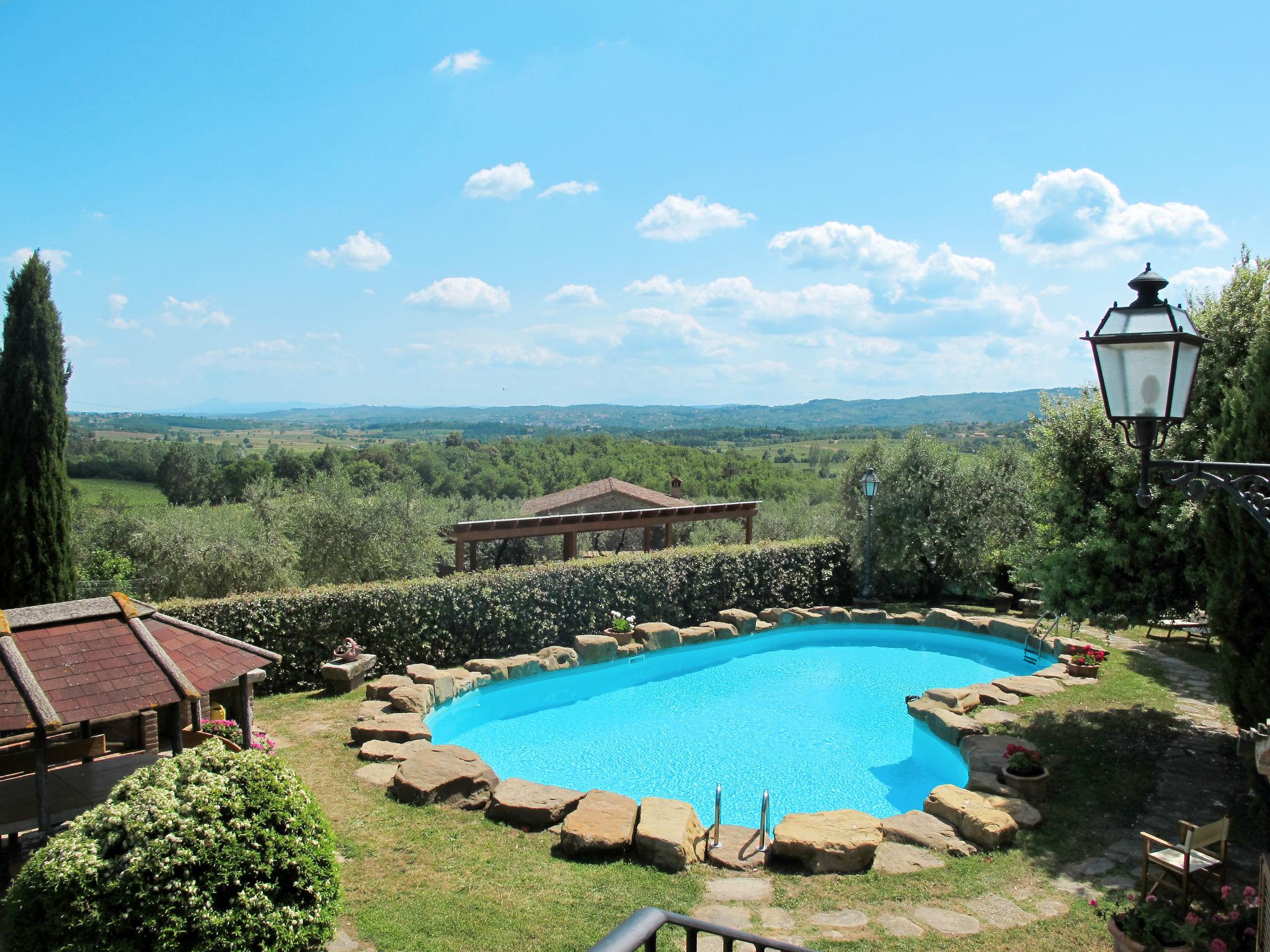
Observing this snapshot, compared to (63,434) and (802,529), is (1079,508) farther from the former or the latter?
(802,529)

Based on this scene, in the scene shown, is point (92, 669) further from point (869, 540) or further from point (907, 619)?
point (869, 540)

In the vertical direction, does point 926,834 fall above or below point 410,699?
above

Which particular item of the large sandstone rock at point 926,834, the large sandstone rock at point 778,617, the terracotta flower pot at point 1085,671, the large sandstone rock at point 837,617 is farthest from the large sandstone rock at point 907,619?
the large sandstone rock at point 926,834

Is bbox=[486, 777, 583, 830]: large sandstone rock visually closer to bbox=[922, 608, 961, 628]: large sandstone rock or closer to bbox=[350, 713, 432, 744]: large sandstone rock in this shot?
bbox=[350, 713, 432, 744]: large sandstone rock

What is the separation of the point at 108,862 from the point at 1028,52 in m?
13.8

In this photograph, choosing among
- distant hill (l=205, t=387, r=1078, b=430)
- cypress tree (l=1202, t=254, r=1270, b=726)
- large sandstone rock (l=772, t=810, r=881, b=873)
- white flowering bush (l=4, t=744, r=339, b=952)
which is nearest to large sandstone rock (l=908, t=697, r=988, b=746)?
cypress tree (l=1202, t=254, r=1270, b=726)

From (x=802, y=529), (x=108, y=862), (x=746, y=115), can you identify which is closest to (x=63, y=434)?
(x=108, y=862)

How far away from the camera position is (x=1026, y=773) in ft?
26.1

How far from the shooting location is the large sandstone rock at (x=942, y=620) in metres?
16.3

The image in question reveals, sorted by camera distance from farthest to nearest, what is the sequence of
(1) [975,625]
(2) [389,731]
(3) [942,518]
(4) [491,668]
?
(3) [942,518] → (1) [975,625] → (4) [491,668] → (2) [389,731]

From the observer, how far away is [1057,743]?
921cm

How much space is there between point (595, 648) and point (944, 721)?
613 cm

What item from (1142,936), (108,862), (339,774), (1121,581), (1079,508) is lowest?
(339,774)

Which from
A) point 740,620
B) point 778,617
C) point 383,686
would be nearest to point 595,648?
point 740,620
